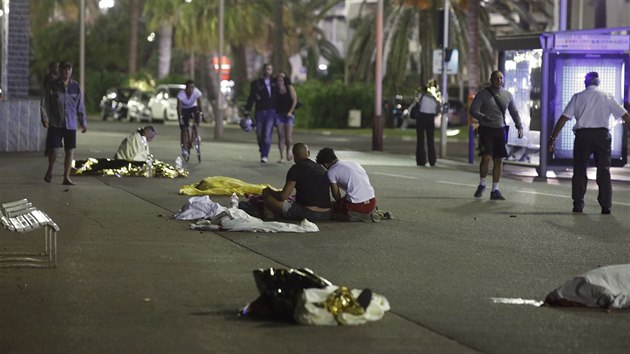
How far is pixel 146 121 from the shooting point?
2415 inches

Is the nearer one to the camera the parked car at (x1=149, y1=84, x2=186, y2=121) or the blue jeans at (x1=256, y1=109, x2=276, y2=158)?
the blue jeans at (x1=256, y1=109, x2=276, y2=158)

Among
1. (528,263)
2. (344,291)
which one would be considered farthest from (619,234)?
(344,291)

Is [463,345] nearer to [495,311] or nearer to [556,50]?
[495,311]

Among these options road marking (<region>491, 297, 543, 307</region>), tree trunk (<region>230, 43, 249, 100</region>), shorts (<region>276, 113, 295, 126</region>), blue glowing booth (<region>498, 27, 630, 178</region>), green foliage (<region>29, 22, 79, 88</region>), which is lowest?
road marking (<region>491, 297, 543, 307</region>)

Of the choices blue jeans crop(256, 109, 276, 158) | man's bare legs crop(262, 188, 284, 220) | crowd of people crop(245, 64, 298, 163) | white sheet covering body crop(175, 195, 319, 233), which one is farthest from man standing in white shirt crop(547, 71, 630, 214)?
blue jeans crop(256, 109, 276, 158)

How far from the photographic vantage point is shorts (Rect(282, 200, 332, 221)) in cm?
1623

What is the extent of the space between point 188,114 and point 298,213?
539 inches

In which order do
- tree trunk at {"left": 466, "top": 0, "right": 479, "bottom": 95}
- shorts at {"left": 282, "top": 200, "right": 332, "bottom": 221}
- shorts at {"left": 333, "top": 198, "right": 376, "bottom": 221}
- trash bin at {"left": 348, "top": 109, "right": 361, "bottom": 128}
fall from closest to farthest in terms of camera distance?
shorts at {"left": 282, "top": 200, "right": 332, "bottom": 221}, shorts at {"left": 333, "top": 198, "right": 376, "bottom": 221}, tree trunk at {"left": 466, "top": 0, "right": 479, "bottom": 95}, trash bin at {"left": 348, "top": 109, "right": 361, "bottom": 128}

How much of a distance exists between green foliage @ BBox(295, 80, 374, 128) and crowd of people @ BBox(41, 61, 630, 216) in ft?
81.8

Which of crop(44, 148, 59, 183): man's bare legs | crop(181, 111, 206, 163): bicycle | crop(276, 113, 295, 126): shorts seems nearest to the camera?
crop(44, 148, 59, 183): man's bare legs

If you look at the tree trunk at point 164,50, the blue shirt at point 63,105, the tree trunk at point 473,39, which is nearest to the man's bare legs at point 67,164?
the blue shirt at point 63,105

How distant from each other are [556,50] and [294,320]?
17.5 metres

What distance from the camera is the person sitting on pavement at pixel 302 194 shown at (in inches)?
632

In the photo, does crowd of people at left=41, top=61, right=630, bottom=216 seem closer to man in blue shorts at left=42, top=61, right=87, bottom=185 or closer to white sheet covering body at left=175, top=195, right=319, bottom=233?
man in blue shorts at left=42, top=61, right=87, bottom=185
